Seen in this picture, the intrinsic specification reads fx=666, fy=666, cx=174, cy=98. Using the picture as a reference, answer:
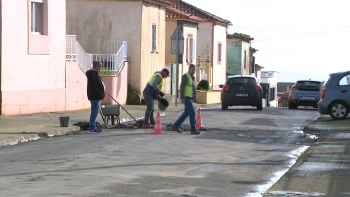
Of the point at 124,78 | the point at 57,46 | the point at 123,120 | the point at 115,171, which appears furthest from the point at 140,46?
the point at 115,171

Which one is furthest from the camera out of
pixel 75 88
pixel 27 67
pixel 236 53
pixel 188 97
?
pixel 236 53

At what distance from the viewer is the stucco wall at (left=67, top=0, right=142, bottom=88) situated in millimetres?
30141

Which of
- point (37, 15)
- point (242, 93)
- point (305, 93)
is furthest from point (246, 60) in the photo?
point (37, 15)

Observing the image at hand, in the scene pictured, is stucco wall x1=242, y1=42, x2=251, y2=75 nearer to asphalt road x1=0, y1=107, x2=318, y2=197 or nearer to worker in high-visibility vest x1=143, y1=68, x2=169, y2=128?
worker in high-visibility vest x1=143, y1=68, x2=169, y2=128

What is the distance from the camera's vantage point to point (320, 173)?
374 inches

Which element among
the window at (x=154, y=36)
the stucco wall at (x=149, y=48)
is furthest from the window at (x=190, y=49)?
the window at (x=154, y=36)

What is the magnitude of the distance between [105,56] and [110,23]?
204 cm

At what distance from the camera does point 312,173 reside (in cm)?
952

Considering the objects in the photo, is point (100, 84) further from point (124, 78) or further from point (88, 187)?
point (124, 78)

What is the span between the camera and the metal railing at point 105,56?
24234 mm

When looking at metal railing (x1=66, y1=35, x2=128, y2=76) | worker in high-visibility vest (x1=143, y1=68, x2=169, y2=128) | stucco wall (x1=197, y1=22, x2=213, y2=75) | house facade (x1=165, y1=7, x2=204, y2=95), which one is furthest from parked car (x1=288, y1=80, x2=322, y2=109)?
stucco wall (x1=197, y1=22, x2=213, y2=75)

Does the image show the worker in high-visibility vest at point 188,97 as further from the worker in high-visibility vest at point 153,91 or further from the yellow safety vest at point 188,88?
the worker in high-visibility vest at point 153,91

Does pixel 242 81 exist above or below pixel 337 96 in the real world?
above

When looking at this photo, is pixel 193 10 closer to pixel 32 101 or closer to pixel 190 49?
pixel 190 49
